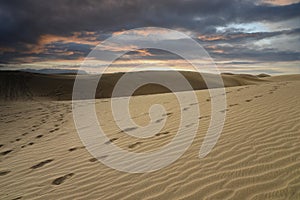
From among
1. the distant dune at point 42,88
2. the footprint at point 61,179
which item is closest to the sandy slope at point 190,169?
the footprint at point 61,179

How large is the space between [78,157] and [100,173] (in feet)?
3.65

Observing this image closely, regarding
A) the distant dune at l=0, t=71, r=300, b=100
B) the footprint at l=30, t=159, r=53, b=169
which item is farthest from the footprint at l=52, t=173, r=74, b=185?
the distant dune at l=0, t=71, r=300, b=100

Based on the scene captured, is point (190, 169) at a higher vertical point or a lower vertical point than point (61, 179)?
higher

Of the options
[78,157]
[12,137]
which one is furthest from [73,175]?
[12,137]

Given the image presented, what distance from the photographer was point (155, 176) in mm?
3576

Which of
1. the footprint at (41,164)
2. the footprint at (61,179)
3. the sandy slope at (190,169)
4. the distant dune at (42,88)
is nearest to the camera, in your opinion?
the sandy slope at (190,169)

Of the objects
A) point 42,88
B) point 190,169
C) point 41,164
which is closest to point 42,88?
point 42,88

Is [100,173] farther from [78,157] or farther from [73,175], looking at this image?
[78,157]

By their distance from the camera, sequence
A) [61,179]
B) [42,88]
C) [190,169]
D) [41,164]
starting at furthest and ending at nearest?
[42,88], [41,164], [61,179], [190,169]

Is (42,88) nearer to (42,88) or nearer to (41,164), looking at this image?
(42,88)

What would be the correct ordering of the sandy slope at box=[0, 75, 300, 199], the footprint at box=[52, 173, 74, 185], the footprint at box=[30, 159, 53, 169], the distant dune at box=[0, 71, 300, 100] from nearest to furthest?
the sandy slope at box=[0, 75, 300, 199]
the footprint at box=[52, 173, 74, 185]
the footprint at box=[30, 159, 53, 169]
the distant dune at box=[0, 71, 300, 100]

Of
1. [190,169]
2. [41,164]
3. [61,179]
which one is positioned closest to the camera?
[190,169]

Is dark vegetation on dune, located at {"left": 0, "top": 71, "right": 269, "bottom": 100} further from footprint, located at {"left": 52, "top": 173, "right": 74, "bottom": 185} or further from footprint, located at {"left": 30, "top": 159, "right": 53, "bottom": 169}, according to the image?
footprint, located at {"left": 52, "top": 173, "right": 74, "bottom": 185}

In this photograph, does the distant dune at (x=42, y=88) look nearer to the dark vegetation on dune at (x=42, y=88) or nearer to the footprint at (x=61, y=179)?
the dark vegetation on dune at (x=42, y=88)
